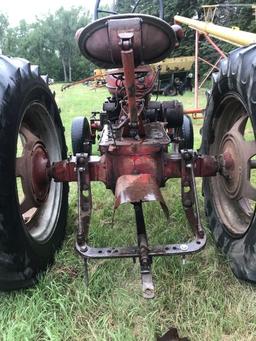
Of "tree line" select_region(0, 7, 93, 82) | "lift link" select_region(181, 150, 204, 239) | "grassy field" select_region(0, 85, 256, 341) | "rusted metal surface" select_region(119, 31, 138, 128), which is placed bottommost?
"tree line" select_region(0, 7, 93, 82)

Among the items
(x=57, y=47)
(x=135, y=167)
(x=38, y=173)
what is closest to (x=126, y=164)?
(x=135, y=167)

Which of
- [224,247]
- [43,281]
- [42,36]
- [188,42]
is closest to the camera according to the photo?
[43,281]

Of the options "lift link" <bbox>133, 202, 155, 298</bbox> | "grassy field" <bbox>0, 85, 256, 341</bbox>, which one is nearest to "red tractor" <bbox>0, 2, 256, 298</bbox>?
"lift link" <bbox>133, 202, 155, 298</bbox>

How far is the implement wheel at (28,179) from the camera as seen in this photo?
2275 mm

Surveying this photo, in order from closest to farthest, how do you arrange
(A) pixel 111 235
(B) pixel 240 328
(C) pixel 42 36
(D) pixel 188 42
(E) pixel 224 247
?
(B) pixel 240 328 → (E) pixel 224 247 → (A) pixel 111 235 → (D) pixel 188 42 → (C) pixel 42 36

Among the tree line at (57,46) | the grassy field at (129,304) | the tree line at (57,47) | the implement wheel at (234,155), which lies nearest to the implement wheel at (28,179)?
the grassy field at (129,304)

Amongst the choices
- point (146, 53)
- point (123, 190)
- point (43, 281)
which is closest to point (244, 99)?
point (146, 53)

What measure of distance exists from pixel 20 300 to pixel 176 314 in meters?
0.86

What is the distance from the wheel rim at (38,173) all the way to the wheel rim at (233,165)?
1133 mm

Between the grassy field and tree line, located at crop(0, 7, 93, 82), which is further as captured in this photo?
tree line, located at crop(0, 7, 93, 82)

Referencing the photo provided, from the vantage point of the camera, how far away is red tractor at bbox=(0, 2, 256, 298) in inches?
88.1

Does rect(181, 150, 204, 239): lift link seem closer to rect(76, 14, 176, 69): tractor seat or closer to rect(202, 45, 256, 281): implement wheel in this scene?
rect(202, 45, 256, 281): implement wheel

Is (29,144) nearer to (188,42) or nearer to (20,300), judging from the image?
(20,300)

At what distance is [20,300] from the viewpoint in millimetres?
2436
